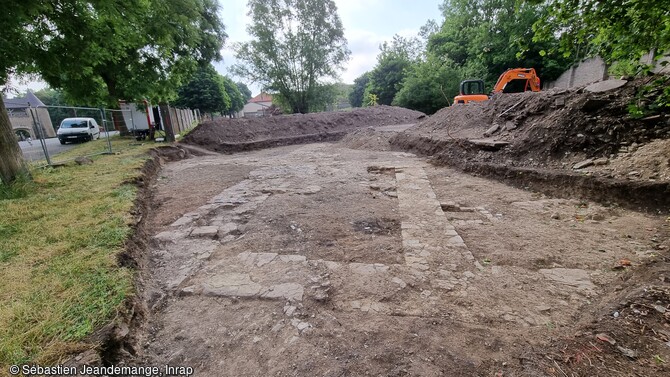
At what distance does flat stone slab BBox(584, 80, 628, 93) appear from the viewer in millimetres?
5179

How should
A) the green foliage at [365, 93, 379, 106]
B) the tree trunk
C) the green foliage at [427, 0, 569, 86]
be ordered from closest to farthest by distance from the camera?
1. the tree trunk
2. the green foliage at [427, 0, 569, 86]
3. the green foliage at [365, 93, 379, 106]

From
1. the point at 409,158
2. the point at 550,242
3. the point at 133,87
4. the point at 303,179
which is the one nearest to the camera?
the point at 550,242

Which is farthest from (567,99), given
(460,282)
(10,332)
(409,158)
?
(10,332)

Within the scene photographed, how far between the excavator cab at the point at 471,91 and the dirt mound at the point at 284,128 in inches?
207

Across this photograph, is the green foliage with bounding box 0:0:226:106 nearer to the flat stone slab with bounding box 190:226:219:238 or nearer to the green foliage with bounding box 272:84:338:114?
the flat stone slab with bounding box 190:226:219:238

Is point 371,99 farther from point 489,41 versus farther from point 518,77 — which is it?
point 518,77

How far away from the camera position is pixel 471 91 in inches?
537

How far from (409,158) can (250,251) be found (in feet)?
20.3

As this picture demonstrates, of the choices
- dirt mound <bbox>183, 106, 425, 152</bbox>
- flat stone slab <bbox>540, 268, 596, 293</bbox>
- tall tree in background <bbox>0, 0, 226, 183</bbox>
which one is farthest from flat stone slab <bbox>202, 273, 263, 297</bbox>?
dirt mound <bbox>183, 106, 425, 152</bbox>

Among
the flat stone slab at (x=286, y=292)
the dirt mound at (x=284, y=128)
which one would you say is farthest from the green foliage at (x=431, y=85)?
the flat stone slab at (x=286, y=292)

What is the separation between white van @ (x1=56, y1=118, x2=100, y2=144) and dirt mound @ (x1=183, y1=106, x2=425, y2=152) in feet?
20.3

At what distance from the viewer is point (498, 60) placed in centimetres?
1912

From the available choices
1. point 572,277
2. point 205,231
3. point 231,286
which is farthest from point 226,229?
point 572,277

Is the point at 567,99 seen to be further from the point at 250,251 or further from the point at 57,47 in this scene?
the point at 57,47
